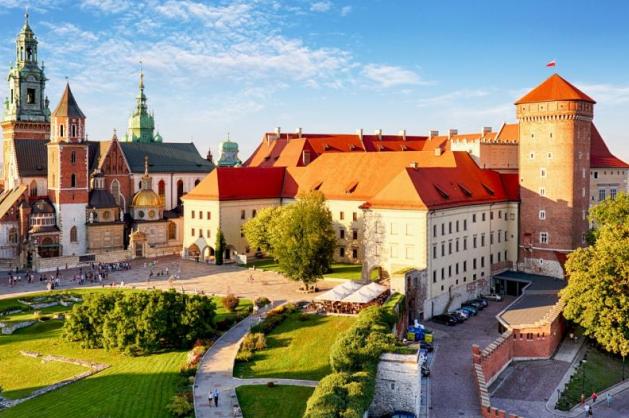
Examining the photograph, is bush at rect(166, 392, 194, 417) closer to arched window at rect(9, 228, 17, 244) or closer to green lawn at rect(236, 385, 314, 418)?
green lawn at rect(236, 385, 314, 418)

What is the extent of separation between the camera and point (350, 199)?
71.1 m

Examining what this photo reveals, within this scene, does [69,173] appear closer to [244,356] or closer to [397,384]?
[244,356]

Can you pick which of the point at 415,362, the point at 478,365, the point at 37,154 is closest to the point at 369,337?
the point at 415,362

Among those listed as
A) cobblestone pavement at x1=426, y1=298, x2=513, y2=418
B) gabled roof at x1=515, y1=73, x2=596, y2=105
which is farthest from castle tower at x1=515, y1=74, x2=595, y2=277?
cobblestone pavement at x1=426, y1=298, x2=513, y2=418

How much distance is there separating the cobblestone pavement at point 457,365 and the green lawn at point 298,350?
6720mm

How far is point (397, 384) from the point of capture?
120 ft

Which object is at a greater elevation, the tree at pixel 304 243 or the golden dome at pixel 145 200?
Answer: the golden dome at pixel 145 200

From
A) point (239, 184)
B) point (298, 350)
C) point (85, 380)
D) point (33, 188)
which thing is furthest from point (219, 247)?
point (85, 380)

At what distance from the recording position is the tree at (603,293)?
46562 millimetres

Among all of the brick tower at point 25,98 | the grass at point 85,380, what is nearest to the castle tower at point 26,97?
the brick tower at point 25,98

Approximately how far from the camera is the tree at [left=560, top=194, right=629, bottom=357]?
153 ft

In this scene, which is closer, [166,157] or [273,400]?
[273,400]

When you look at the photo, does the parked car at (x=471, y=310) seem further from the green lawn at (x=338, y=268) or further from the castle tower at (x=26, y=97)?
the castle tower at (x=26, y=97)

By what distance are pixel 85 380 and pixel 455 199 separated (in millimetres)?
34633
